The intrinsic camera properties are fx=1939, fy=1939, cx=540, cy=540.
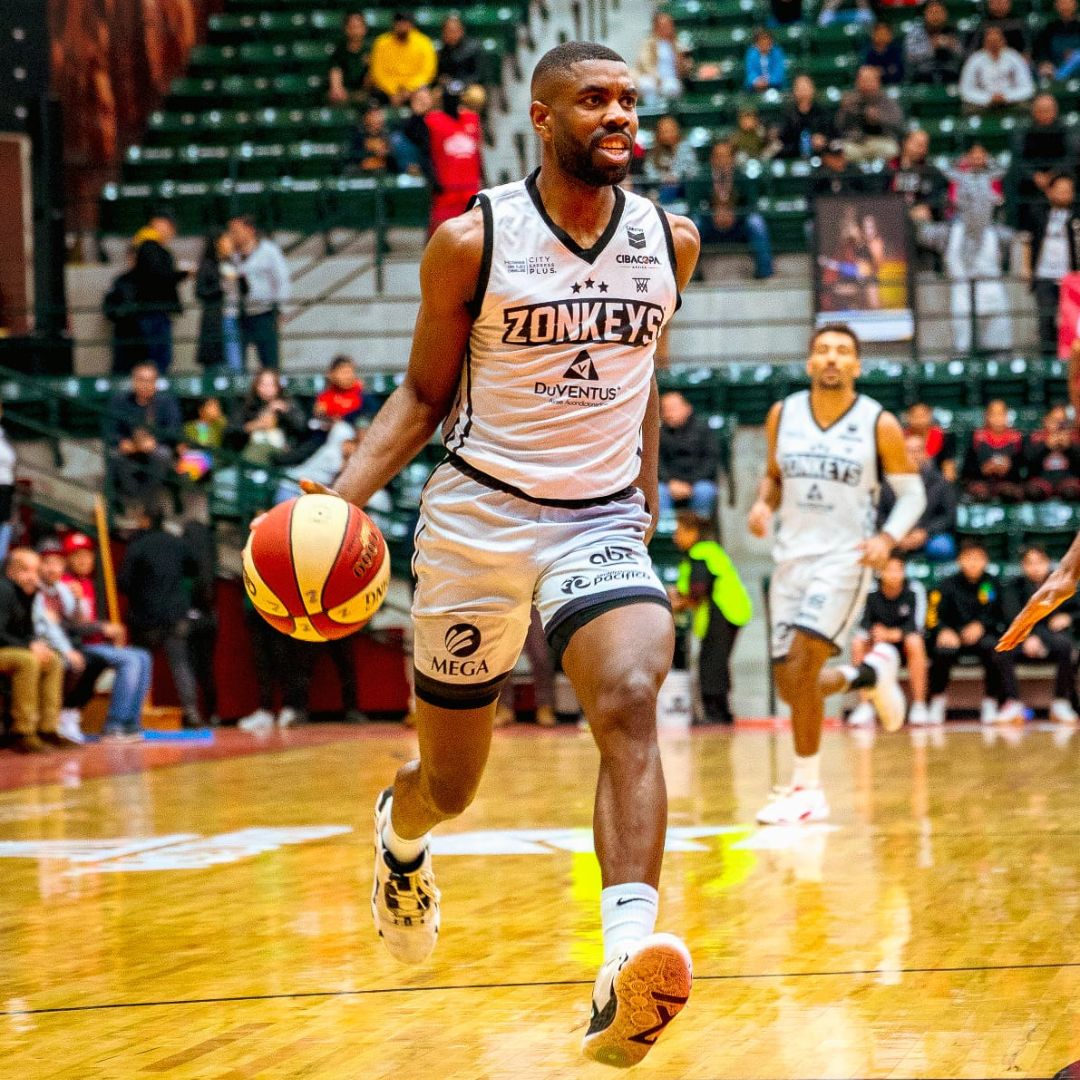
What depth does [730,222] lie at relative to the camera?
19.0 m

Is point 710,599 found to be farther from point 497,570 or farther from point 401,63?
point 497,570

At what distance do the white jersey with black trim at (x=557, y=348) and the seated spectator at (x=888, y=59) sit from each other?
54.8 feet

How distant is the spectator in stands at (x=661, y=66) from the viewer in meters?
21.1

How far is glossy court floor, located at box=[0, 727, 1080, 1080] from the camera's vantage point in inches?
Result: 176

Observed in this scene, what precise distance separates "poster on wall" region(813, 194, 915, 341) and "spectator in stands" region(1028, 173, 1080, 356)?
1.21m

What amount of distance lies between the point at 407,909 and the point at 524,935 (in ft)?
2.52

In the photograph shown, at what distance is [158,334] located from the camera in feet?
62.7

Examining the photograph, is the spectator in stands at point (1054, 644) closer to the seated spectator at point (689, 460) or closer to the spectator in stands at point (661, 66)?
the seated spectator at point (689, 460)

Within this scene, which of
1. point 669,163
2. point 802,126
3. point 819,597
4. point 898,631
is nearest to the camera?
point 819,597

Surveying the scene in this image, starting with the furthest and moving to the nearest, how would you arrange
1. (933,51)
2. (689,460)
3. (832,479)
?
(933,51)
(689,460)
(832,479)

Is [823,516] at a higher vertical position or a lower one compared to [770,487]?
lower

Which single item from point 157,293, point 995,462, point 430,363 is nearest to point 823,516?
point 430,363

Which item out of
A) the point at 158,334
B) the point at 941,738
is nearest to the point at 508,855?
the point at 941,738

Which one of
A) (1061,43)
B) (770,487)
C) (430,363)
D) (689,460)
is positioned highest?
(1061,43)
